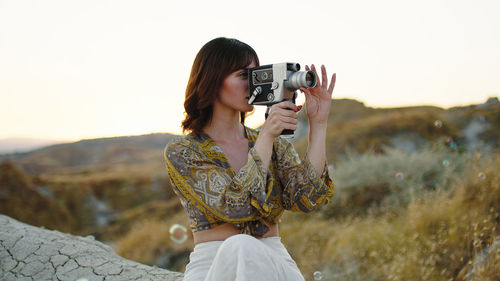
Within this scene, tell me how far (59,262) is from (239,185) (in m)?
Result: 2.00

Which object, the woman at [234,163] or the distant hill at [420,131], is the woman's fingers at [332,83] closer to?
the woman at [234,163]

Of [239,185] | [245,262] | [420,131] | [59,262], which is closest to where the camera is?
[245,262]

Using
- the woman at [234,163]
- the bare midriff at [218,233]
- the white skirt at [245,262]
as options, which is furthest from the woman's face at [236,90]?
the white skirt at [245,262]

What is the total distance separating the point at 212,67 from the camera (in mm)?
1921

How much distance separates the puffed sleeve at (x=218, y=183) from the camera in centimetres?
173

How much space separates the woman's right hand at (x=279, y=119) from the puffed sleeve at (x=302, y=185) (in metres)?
0.30

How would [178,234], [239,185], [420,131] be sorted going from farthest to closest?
[420,131], [178,234], [239,185]

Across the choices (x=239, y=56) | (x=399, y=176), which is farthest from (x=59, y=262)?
(x=399, y=176)

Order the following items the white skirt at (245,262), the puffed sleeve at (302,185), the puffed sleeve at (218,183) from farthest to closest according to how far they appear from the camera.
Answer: the puffed sleeve at (302,185) → the puffed sleeve at (218,183) → the white skirt at (245,262)

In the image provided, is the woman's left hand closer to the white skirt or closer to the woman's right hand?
the woman's right hand

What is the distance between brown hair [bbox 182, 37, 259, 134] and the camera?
1.92 m

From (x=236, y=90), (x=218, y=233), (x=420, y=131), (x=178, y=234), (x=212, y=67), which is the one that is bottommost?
(x=178, y=234)

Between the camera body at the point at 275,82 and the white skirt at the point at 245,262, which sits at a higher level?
the camera body at the point at 275,82

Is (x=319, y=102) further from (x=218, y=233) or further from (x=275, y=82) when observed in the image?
(x=218, y=233)
